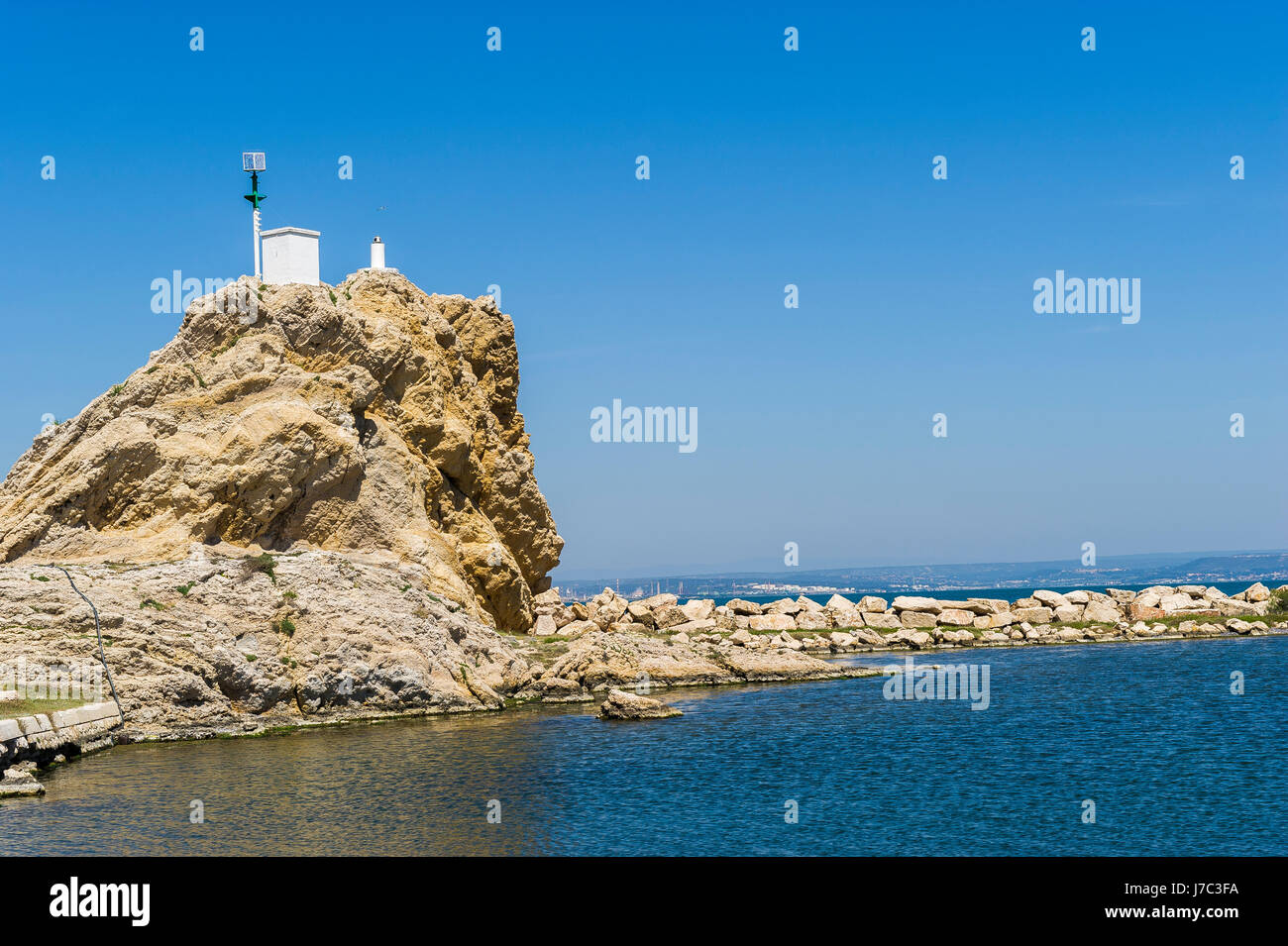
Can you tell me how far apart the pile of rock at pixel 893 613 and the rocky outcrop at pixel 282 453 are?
10993 mm

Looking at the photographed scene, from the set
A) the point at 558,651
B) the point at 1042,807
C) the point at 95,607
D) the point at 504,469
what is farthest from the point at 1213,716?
the point at 95,607

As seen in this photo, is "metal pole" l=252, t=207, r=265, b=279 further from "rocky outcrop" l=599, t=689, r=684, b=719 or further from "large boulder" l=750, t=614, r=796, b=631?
"large boulder" l=750, t=614, r=796, b=631

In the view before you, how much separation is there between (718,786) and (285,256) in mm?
30832

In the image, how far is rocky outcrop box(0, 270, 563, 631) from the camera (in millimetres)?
40312

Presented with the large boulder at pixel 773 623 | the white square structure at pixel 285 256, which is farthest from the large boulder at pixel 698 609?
the white square structure at pixel 285 256

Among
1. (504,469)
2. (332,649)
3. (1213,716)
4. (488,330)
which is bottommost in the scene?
(1213,716)

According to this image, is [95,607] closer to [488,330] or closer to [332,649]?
[332,649]

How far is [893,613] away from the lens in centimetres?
7506

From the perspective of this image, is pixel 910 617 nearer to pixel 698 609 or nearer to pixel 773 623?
pixel 773 623

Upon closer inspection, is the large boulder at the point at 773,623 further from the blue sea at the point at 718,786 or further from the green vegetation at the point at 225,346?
the green vegetation at the point at 225,346

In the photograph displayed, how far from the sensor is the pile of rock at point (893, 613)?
6538 centimetres
